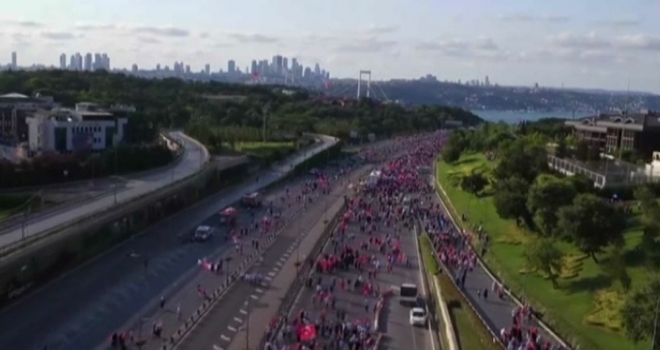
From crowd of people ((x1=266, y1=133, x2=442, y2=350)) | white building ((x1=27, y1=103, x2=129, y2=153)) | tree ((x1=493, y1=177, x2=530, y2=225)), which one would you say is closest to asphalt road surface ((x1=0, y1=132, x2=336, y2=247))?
white building ((x1=27, y1=103, x2=129, y2=153))

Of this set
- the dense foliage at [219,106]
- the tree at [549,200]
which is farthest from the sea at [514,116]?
the tree at [549,200]

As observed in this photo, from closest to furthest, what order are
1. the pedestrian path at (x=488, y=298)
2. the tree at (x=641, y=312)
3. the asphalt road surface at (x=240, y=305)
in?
the tree at (x=641, y=312) < the asphalt road surface at (x=240, y=305) < the pedestrian path at (x=488, y=298)

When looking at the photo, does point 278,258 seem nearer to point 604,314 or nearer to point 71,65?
point 604,314

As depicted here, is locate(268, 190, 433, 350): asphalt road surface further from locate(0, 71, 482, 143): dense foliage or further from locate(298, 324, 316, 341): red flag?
locate(0, 71, 482, 143): dense foliage

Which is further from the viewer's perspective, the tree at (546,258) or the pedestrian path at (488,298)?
the tree at (546,258)

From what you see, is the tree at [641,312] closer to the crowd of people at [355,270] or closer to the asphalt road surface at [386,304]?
the asphalt road surface at [386,304]

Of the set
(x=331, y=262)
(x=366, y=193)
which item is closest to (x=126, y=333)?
(x=331, y=262)

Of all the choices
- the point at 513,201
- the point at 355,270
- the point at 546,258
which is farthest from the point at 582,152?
the point at 546,258
